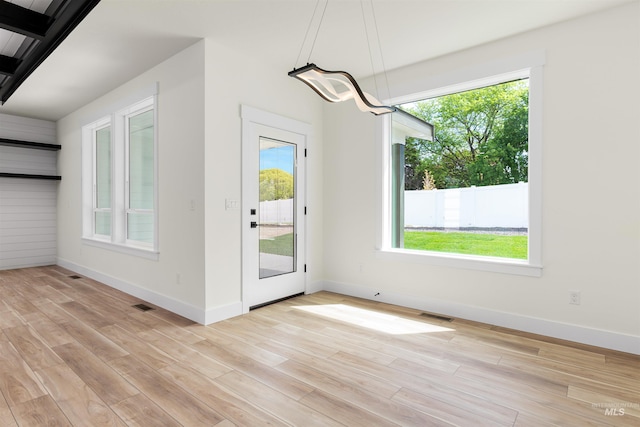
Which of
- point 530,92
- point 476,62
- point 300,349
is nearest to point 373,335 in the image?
point 300,349

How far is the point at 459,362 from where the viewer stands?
2686 mm

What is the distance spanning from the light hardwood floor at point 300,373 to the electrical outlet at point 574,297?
376 millimetres

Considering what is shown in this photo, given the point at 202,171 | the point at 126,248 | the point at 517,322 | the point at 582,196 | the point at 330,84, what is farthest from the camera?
the point at 126,248

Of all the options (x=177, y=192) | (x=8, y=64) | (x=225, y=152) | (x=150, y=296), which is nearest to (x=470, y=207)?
(x=225, y=152)

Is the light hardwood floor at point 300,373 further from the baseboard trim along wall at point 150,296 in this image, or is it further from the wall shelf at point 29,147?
the wall shelf at point 29,147

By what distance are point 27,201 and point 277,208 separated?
5.59m

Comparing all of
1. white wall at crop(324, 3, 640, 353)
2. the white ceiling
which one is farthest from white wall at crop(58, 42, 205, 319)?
white wall at crop(324, 3, 640, 353)

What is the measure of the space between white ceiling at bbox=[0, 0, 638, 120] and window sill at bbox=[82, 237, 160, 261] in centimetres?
223

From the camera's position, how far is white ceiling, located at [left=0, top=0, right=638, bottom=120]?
2.91 metres

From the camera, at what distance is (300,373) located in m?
2.52

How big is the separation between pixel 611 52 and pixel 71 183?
7813mm

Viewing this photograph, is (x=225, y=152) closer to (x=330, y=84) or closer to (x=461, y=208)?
(x=330, y=84)

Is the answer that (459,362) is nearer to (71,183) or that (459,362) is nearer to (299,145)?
(299,145)

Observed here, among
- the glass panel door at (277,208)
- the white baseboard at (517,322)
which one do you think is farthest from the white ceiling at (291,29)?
the white baseboard at (517,322)
